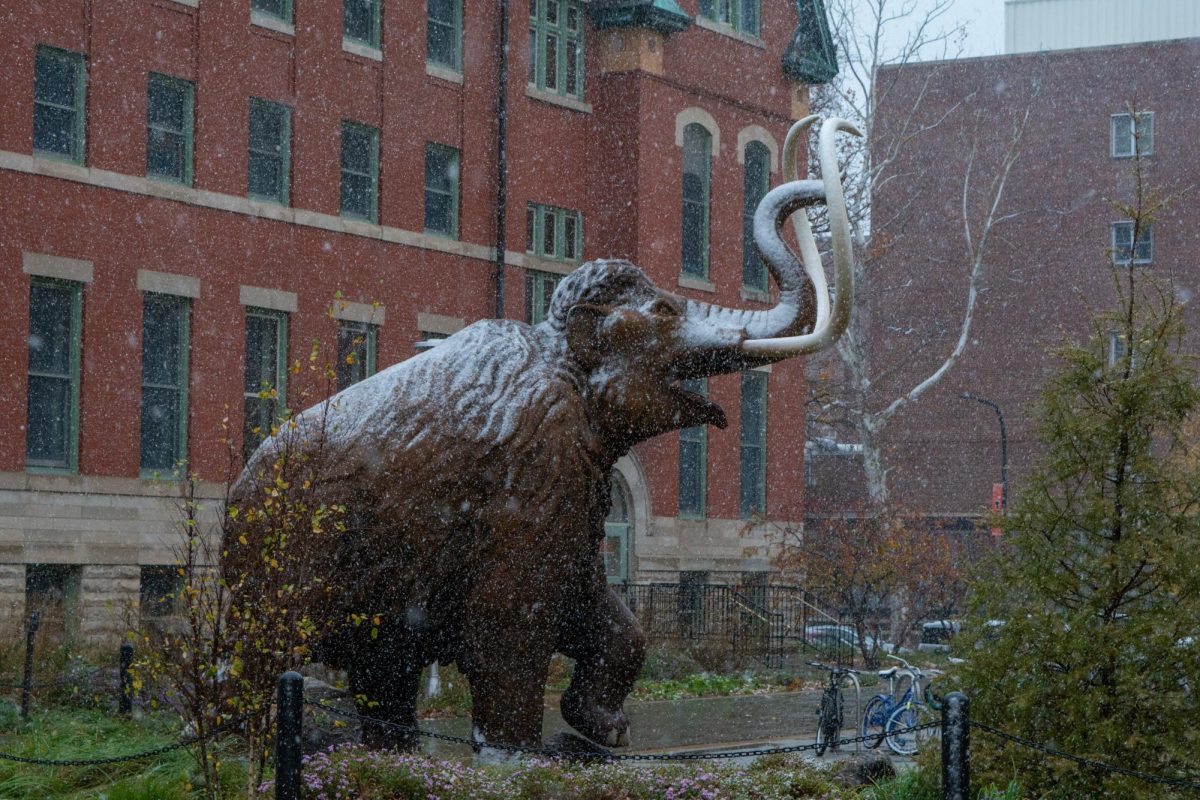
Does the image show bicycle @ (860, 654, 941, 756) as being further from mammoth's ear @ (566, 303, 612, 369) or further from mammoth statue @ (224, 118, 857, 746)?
mammoth's ear @ (566, 303, 612, 369)

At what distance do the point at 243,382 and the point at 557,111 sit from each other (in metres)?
7.46

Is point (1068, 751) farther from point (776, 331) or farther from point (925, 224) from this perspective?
point (925, 224)

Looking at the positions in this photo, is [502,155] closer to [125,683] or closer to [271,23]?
[271,23]

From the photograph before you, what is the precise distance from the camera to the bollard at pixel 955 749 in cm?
697

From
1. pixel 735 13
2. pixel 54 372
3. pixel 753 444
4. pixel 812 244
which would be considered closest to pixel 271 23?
pixel 54 372

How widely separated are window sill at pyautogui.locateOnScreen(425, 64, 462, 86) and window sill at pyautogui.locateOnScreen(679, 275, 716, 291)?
503 cm

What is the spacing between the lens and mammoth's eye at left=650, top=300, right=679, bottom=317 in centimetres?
892

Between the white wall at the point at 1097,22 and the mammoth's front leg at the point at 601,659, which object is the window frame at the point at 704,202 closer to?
the mammoth's front leg at the point at 601,659

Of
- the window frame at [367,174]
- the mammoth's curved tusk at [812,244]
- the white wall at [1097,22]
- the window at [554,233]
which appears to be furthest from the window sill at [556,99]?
the white wall at [1097,22]

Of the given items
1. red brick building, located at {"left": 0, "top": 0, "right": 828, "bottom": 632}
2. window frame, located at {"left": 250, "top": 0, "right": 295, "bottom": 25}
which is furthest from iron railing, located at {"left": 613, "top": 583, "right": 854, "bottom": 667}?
window frame, located at {"left": 250, "top": 0, "right": 295, "bottom": 25}

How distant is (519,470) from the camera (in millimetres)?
8344

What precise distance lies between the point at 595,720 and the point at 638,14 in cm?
2027

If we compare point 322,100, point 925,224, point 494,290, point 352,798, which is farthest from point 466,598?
point 925,224

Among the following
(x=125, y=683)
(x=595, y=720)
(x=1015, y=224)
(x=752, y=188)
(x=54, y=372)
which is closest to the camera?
(x=595, y=720)
